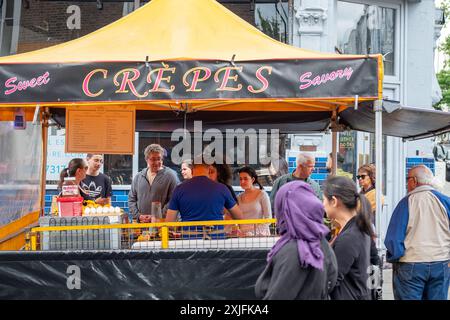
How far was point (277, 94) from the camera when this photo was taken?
531 cm

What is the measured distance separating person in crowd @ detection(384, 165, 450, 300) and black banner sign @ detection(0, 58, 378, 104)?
1.23 meters

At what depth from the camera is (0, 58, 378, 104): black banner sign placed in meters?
5.30

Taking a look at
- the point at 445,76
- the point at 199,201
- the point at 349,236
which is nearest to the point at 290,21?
the point at 199,201

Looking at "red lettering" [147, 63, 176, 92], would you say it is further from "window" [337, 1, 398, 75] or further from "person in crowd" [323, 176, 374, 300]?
"window" [337, 1, 398, 75]

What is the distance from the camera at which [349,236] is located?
388cm

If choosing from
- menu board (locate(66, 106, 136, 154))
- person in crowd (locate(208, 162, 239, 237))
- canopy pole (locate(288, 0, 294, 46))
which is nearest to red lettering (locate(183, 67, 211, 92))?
menu board (locate(66, 106, 136, 154))

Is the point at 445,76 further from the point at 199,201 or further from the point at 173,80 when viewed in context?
the point at 173,80

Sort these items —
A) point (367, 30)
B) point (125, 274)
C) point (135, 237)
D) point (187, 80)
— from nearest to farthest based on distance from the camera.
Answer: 1. point (187, 80)
2. point (125, 274)
3. point (135, 237)
4. point (367, 30)

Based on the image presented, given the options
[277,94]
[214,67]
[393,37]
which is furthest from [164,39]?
[393,37]

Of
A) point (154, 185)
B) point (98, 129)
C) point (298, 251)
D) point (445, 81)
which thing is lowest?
point (298, 251)

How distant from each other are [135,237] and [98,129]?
1.20 metres
